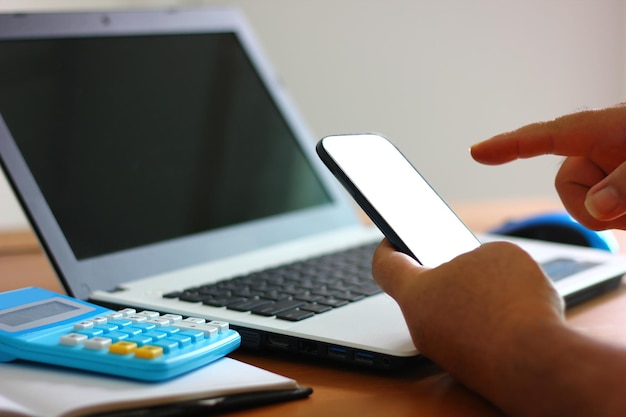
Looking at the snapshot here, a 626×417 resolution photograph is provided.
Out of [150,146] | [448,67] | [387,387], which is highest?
[448,67]

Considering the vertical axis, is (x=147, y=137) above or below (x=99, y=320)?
above

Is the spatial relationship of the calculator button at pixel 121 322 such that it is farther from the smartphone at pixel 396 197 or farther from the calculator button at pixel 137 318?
the smartphone at pixel 396 197

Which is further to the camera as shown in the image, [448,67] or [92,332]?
[448,67]

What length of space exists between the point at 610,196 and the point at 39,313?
38 centimetres

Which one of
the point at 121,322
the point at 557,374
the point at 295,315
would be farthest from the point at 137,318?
the point at 557,374

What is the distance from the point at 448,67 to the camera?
1.47 m

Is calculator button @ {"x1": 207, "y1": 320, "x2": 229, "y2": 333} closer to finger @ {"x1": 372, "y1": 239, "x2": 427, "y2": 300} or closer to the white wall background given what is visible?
finger @ {"x1": 372, "y1": 239, "x2": 427, "y2": 300}

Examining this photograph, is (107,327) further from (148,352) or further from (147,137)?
(147,137)

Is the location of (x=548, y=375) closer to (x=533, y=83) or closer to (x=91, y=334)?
(x=91, y=334)

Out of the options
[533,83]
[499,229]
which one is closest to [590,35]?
[533,83]

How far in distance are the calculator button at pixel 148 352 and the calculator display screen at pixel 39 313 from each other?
0.10 metres

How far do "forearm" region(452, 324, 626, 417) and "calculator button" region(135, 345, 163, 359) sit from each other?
7.3 inches

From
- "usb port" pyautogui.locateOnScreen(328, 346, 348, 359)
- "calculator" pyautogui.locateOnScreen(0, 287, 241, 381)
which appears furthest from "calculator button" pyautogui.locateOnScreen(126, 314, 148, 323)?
"usb port" pyautogui.locateOnScreen(328, 346, 348, 359)

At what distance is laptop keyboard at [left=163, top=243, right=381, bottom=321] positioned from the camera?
1.95ft
